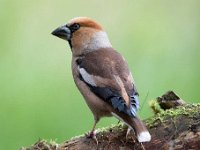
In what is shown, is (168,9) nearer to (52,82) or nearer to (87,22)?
(52,82)

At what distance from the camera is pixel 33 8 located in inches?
473

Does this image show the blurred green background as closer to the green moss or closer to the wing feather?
the wing feather

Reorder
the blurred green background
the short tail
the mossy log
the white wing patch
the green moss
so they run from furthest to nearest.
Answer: the blurred green background, the white wing patch, the green moss, the mossy log, the short tail

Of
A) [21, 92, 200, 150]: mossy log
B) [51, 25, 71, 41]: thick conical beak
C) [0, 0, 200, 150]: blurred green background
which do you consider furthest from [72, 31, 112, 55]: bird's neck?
[0, 0, 200, 150]: blurred green background

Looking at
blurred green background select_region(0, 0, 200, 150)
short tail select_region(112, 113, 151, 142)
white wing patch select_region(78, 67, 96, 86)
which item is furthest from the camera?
blurred green background select_region(0, 0, 200, 150)

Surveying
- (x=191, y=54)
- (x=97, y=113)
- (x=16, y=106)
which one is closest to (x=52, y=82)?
(x=16, y=106)

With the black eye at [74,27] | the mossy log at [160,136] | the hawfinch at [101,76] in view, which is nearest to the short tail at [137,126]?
the hawfinch at [101,76]

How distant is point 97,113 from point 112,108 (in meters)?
0.29

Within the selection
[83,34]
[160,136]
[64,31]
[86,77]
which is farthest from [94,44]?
[160,136]

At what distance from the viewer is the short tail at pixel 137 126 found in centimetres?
584

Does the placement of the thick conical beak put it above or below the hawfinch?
above

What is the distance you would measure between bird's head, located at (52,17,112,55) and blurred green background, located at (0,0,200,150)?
181cm

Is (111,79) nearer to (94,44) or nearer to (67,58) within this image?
(94,44)

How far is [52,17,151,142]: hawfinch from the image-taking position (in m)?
6.03
